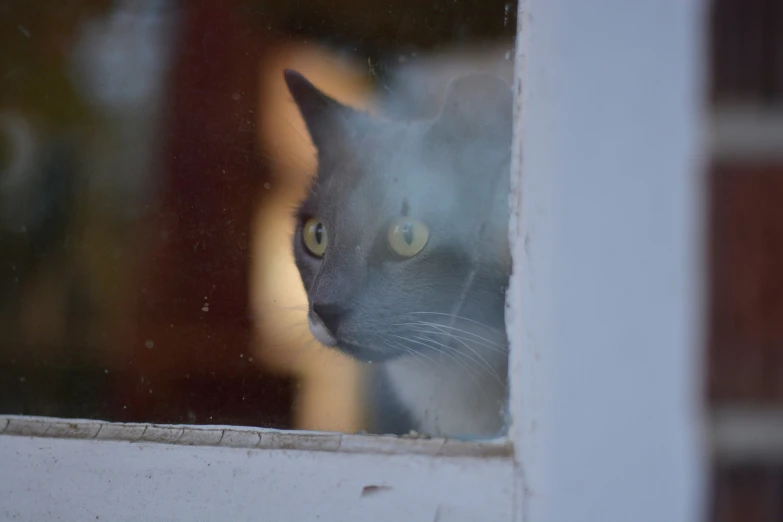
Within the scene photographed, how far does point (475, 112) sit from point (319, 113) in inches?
13.0

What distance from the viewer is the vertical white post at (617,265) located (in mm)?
474

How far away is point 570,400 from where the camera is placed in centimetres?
50

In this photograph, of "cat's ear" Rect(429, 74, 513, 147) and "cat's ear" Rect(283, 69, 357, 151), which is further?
"cat's ear" Rect(283, 69, 357, 151)

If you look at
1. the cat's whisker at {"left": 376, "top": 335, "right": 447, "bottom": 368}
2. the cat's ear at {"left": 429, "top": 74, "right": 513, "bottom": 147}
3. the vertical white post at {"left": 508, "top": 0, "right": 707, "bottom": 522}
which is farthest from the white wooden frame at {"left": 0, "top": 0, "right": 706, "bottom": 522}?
the cat's whisker at {"left": 376, "top": 335, "right": 447, "bottom": 368}

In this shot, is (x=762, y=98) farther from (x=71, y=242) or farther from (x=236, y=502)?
(x=71, y=242)

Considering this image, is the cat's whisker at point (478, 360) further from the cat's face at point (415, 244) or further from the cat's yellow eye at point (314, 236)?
the cat's yellow eye at point (314, 236)

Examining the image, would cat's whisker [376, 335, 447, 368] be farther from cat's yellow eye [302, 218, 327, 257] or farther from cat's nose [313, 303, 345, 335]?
cat's yellow eye [302, 218, 327, 257]

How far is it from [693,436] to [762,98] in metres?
0.29

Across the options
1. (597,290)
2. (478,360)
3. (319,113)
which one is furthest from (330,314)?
(597,290)

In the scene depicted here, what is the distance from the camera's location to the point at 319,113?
1.09 metres

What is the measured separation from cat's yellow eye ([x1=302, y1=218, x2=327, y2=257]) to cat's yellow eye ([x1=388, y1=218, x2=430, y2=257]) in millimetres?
203

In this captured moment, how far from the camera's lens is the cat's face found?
0.94 metres

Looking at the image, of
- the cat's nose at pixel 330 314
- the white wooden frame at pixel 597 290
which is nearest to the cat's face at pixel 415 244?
the cat's nose at pixel 330 314

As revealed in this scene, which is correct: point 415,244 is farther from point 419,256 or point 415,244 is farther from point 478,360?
point 478,360
